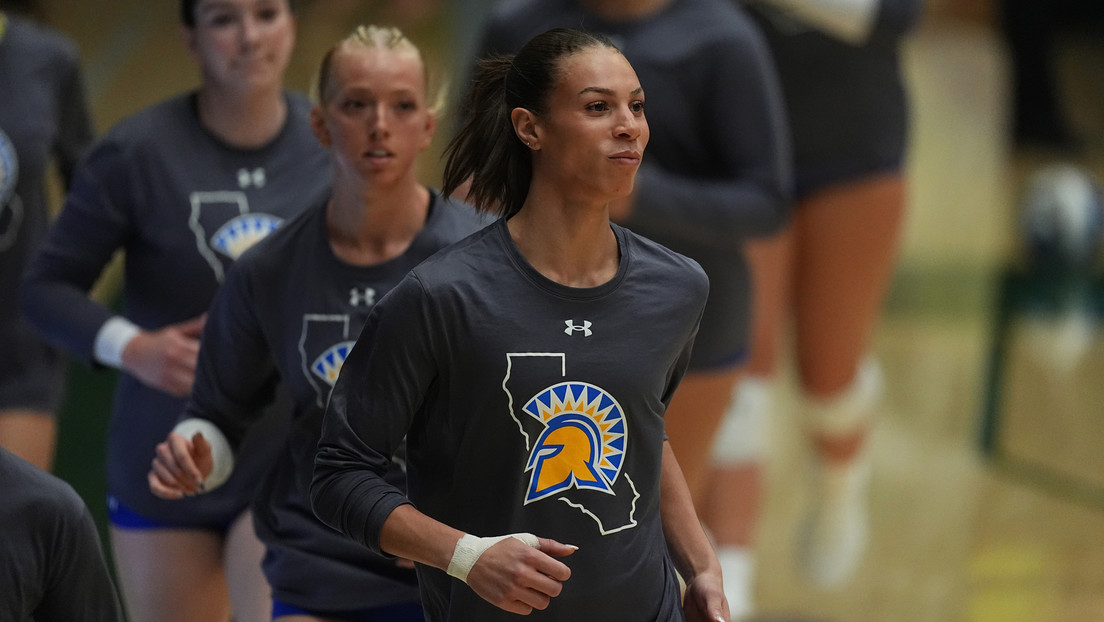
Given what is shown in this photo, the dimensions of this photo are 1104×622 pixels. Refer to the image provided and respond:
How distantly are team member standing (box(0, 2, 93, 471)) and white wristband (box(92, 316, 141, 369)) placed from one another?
0.51 metres

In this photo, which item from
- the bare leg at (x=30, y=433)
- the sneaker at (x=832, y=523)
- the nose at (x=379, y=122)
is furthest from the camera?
the sneaker at (x=832, y=523)

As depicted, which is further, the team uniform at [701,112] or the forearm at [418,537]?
the team uniform at [701,112]

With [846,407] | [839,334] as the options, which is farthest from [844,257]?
[846,407]

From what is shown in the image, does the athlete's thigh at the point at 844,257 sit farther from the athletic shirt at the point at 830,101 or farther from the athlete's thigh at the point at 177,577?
the athlete's thigh at the point at 177,577

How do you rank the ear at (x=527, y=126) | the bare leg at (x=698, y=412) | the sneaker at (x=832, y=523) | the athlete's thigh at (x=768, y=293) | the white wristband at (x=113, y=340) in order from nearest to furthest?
the ear at (x=527, y=126) → the white wristband at (x=113, y=340) → the bare leg at (x=698, y=412) → the athlete's thigh at (x=768, y=293) → the sneaker at (x=832, y=523)

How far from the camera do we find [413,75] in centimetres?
182

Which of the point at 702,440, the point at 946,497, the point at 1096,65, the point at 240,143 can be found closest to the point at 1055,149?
the point at 1096,65

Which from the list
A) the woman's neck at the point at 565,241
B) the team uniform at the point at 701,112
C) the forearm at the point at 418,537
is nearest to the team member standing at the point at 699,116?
the team uniform at the point at 701,112

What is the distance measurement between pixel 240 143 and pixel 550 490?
104 cm

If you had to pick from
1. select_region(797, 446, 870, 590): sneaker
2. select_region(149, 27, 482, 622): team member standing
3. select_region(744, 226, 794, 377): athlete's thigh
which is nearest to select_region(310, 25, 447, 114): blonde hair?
select_region(149, 27, 482, 622): team member standing

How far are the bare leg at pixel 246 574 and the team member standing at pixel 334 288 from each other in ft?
0.73

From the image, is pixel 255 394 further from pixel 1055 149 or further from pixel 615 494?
pixel 1055 149

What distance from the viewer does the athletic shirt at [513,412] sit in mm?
1450

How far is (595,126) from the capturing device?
57.0 inches
